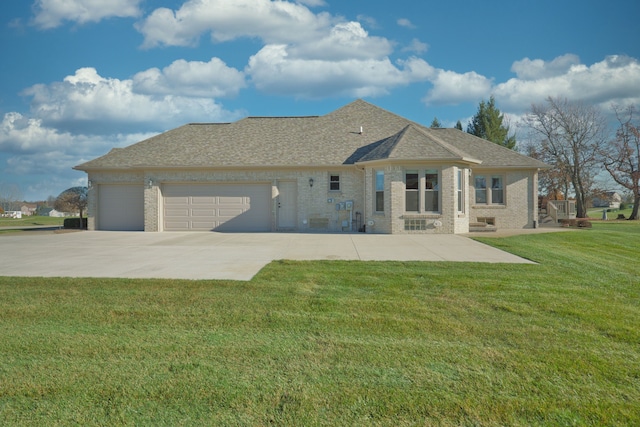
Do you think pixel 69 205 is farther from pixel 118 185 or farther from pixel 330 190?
pixel 330 190

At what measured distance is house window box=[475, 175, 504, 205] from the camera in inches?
778

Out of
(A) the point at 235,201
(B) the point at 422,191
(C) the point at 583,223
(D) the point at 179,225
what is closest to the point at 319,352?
(B) the point at 422,191

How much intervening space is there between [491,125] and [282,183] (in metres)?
28.4

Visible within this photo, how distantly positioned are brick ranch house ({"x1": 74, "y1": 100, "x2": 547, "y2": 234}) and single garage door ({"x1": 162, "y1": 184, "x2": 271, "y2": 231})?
1.9 inches

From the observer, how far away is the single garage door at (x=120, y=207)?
19859mm

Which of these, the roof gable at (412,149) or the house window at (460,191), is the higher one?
the roof gable at (412,149)

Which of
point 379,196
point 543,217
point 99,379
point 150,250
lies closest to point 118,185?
point 150,250

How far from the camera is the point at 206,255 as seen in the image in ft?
33.3

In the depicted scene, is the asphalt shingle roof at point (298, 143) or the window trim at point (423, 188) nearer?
the window trim at point (423, 188)

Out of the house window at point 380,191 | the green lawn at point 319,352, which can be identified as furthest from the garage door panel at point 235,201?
the green lawn at point 319,352

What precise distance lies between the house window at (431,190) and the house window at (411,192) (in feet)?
1.14

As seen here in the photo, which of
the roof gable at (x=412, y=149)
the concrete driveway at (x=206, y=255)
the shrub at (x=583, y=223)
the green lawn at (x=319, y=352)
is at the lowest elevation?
the green lawn at (x=319, y=352)

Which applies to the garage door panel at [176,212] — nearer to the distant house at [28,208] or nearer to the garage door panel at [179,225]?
the garage door panel at [179,225]

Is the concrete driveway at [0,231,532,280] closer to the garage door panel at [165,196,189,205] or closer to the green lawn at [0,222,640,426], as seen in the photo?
the green lawn at [0,222,640,426]
